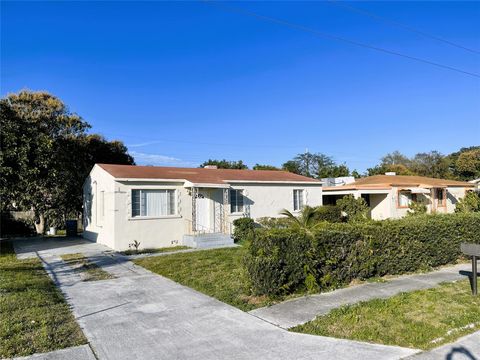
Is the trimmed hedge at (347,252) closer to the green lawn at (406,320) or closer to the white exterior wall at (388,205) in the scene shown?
the green lawn at (406,320)

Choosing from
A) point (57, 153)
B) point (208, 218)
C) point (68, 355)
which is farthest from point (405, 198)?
point (68, 355)

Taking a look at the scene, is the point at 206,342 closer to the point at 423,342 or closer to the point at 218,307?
the point at 218,307

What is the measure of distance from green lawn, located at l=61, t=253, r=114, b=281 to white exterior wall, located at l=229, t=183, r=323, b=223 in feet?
26.6

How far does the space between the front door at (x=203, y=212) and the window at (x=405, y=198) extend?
52.1 feet

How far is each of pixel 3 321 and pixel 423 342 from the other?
6783 millimetres

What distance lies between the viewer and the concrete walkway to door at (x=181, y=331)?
16.8ft

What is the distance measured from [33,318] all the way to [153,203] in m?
11.1

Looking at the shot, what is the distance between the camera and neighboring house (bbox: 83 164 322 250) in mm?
16953

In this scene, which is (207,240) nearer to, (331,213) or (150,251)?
(150,251)

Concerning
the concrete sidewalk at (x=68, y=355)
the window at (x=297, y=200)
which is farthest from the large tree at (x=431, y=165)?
the concrete sidewalk at (x=68, y=355)

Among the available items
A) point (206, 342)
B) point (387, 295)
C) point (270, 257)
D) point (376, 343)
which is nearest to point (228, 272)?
point (270, 257)

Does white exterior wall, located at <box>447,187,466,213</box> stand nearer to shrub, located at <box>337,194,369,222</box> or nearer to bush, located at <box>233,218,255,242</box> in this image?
shrub, located at <box>337,194,369,222</box>

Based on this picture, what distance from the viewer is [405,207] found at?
28250mm

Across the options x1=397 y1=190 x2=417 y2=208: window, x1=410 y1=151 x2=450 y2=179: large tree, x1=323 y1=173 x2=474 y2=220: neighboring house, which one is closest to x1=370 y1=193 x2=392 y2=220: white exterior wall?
x1=323 y1=173 x2=474 y2=220: neighboring house
